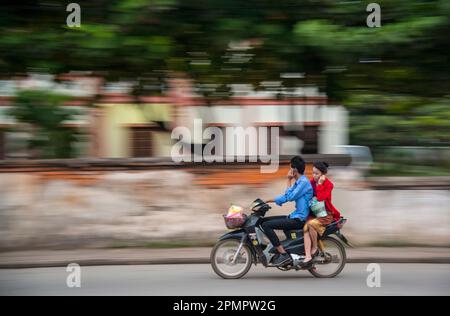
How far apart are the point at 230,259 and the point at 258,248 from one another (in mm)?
386

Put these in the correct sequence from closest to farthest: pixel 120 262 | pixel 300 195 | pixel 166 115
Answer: pixel 300 195 → pixel 120 262 → pixel 166 115

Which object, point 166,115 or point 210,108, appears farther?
point 166,115

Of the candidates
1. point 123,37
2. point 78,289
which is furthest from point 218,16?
point 78,289

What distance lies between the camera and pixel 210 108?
476 inches

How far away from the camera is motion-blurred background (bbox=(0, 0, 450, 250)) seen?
861 cm

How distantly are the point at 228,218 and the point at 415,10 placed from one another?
10.6 feet

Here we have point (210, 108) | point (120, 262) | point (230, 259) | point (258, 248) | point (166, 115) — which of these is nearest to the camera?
point (258, 248)

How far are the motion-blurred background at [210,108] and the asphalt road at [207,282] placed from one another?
5.88 ft

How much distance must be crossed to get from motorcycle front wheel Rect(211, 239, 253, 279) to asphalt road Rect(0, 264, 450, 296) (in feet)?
0.41

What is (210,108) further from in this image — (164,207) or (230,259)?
(230,259)

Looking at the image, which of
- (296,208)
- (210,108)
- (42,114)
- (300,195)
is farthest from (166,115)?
(300,195)

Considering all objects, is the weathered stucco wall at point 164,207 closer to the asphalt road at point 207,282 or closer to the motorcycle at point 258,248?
the asphalt road at point 207,282

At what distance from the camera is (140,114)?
13.0 meters

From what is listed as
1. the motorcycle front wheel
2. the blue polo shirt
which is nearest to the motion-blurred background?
the blue polo shirt
